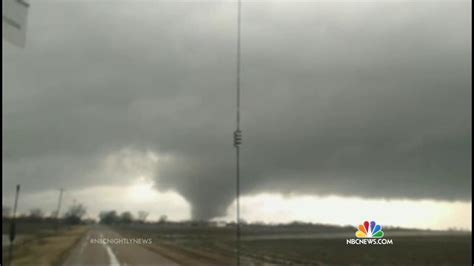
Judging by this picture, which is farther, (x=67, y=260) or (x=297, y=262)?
(x=297, y=262)

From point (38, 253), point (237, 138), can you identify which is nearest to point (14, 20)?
point (237, 138)

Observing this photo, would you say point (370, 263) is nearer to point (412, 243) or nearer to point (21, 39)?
point (412, 243)

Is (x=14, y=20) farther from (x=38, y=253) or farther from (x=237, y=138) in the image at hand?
(x=38, y=253)

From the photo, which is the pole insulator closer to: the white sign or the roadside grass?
the white sign

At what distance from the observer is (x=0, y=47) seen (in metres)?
5.78

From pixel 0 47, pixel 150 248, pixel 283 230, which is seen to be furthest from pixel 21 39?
pixel 283 230

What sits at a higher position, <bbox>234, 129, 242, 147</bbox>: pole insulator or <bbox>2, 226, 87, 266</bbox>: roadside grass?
<bbox>234, 129, 242, 147</bbox>: pole insulator

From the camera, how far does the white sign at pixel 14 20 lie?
5164 millimetres

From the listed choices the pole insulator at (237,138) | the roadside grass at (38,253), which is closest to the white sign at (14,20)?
the pole insulator at (237,138)

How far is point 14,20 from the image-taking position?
17.1ft

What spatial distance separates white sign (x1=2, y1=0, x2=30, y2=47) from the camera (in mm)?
5164

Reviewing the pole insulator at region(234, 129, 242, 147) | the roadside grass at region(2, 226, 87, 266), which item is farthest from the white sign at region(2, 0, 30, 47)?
the roadside grass at region(2, 226, 87, 266)

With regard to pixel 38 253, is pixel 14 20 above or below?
above

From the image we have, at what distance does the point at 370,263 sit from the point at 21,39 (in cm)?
3291
